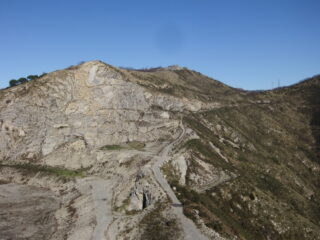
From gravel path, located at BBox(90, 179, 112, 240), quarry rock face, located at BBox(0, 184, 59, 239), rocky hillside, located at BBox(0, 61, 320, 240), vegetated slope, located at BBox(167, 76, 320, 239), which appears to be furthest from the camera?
vegetated slope, located at BBox(167, 76, 320, 239)

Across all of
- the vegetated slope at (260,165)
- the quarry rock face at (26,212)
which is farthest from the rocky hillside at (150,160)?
the vegetated slope at (260,165)

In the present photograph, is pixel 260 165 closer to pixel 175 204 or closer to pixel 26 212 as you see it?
pixel 175 204

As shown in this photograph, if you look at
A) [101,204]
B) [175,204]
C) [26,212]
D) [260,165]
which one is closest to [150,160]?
[101,204]

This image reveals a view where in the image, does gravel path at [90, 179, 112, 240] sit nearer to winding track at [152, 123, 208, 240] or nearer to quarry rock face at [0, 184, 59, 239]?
quarry rock face at [0, 184, 59, 239]

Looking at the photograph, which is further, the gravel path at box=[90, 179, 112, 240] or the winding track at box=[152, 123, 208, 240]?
the gravel path at box=[90, 179, 112, 240]

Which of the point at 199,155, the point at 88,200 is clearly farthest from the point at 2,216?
the point at 199,155

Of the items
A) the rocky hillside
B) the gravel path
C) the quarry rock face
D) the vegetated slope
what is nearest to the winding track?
the rocky hillside

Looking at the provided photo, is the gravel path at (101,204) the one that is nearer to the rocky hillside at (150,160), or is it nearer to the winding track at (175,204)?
the rocky hillside at (150,160)

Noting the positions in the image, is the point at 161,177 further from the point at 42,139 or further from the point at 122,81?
the point at 122,81
